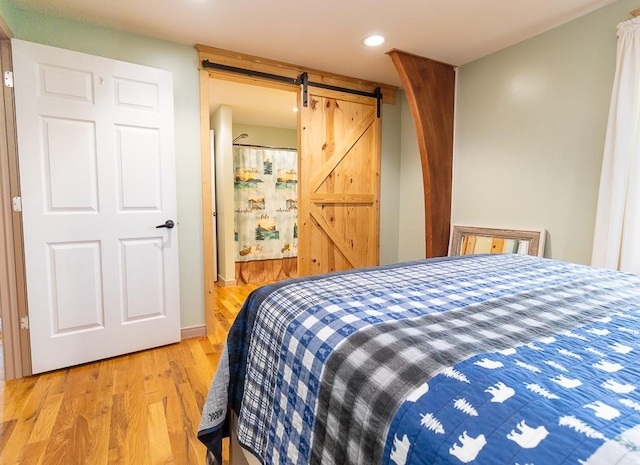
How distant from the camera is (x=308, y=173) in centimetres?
314

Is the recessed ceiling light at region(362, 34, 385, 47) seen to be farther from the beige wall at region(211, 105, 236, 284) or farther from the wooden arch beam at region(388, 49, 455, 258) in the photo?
the beige wall at region(211, 105, 236, 284)

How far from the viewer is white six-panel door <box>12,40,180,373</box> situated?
2.06 metres


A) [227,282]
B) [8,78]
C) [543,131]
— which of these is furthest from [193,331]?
[543,131]

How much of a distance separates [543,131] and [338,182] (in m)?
1.73

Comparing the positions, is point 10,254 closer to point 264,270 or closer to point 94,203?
point 94,203

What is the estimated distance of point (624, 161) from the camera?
1918 mm

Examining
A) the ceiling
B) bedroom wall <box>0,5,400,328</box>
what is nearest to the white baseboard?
bedroom wall <box>0,5,400,328</box>

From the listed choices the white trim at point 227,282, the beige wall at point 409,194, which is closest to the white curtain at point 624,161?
the beige wall at point 409,194

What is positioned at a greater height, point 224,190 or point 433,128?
point 433,128

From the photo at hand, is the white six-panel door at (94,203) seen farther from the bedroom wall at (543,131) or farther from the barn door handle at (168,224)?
the bedroom wall at (543,131)

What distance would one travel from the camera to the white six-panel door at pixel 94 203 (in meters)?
2.06

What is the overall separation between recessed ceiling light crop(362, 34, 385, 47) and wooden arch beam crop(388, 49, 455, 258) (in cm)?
19

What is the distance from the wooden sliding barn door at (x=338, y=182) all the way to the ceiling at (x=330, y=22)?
0.60 m

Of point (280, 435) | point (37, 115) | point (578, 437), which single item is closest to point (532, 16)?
point (578, 437)
